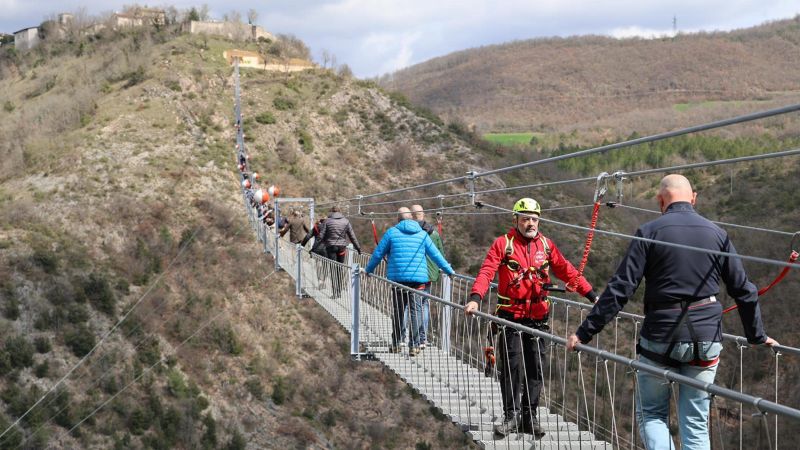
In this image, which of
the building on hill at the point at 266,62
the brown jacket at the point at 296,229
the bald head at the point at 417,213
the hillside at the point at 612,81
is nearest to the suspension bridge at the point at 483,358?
the bald head at the point at 417,213

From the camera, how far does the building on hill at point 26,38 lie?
53.3 m

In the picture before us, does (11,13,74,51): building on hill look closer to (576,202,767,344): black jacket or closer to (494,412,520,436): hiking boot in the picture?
(494,412,520,436): hiking boot

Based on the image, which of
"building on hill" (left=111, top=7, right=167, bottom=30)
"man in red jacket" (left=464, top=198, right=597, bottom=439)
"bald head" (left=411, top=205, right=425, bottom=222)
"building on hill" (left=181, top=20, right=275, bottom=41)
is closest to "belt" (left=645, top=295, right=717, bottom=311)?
"man in red jacket" (left=464, top=198, right=597, bottom=439)

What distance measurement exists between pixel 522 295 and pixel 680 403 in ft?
4.92

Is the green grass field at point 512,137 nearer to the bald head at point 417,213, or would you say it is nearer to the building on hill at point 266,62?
the building on hill at point 266,62

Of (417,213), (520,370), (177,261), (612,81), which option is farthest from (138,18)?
(612,81)

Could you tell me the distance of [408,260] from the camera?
7461mm

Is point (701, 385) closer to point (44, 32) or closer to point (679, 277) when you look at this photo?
point (679, 277)

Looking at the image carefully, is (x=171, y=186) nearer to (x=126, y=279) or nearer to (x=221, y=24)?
(x=126, y=279)

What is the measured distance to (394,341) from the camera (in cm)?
783

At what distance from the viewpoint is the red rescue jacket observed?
5.04 metres

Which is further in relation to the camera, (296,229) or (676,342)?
(296,229)

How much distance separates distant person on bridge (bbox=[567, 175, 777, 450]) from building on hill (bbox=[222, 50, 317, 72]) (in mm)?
42203

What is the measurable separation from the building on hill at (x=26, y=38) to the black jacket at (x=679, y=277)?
54061 mm
